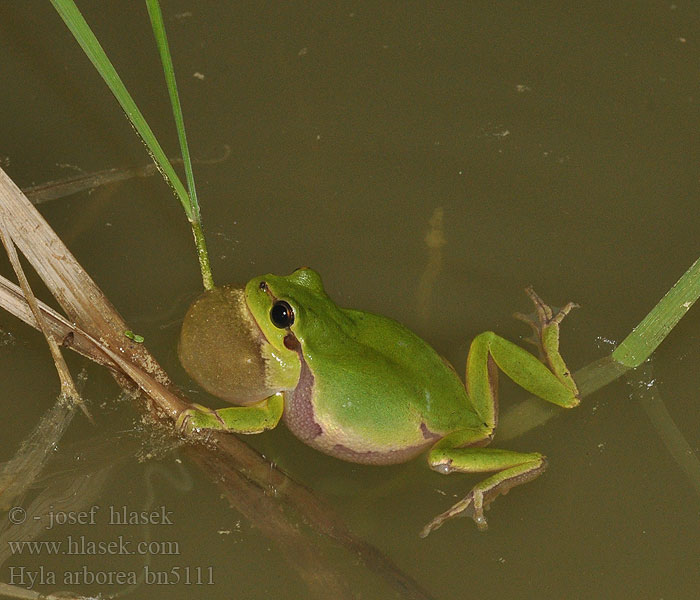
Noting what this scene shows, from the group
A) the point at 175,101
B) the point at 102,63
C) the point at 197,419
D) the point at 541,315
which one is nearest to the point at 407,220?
the point at 541,315

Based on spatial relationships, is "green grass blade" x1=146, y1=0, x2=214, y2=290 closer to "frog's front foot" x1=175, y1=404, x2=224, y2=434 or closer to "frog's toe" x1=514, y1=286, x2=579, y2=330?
"frog's front foot" x1=175, y1=404, x2=224, y2=434

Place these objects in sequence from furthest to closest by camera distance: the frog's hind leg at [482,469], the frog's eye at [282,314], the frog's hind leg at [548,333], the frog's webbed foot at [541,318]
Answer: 1. the frog's webbed foot at [541,318]
2. the frog's hind leg at [548,333]
3. the frog's hind leg at [482,469]
4. the frog's eye at [282,314]

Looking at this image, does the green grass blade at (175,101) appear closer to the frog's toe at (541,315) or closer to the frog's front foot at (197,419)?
the frog's front foot at (197,419)

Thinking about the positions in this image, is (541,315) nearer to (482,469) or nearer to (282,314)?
(482,469)

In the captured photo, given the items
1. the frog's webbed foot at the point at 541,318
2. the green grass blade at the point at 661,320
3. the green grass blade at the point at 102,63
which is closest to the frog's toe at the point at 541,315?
the frog's webbed foot at the point at 541,318

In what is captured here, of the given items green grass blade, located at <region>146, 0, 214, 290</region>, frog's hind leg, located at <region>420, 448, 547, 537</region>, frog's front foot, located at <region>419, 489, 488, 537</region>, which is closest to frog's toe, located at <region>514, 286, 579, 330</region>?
frog's hind leg, located at <region>420, 448, 547, 537</region>
